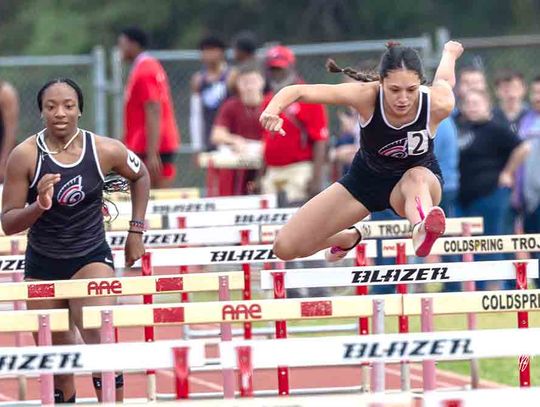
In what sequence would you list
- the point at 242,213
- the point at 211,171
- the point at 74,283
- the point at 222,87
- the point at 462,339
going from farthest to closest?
1. the point at 222,87
2. the point at 211,171
3. the point at 242,213
4. the point at 74,283
5. the point at 462,339

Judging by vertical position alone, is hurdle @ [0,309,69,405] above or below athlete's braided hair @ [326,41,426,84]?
below

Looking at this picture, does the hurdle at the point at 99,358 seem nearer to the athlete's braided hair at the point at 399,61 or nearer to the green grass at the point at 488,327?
the athlete's braided hair at the point at 399,61

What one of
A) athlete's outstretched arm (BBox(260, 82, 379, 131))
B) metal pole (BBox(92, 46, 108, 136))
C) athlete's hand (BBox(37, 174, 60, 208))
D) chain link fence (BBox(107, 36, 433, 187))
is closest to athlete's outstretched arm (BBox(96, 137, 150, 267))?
athlete's hand (BBox(37, 174, 60, 208))

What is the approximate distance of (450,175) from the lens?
14.8m

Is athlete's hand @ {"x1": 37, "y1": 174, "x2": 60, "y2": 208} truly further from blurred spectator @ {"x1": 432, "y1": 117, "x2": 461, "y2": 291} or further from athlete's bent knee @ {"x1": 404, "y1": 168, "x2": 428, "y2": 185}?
blurred spectator @ {"x1": 432, "y1": 117, "x2": 461, "y2": 291}

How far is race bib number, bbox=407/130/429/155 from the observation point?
934 centimetres

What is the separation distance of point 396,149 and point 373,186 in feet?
1.11

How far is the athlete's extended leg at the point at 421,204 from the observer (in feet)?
28.8

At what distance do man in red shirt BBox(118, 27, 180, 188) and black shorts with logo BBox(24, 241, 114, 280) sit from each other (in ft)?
21.5

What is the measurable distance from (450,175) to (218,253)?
18.7 ft

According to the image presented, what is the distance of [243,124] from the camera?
16594mm

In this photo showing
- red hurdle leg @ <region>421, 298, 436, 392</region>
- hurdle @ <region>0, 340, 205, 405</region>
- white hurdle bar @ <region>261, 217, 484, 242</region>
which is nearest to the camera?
hurdle @ <region>0, 340, 205, 405</region>

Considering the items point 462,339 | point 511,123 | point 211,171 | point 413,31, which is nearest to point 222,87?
point 211,171

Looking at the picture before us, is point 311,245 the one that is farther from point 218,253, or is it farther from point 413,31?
point 413,31
